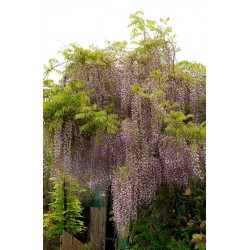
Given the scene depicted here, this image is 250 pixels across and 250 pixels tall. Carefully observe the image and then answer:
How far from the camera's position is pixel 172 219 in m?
5.16

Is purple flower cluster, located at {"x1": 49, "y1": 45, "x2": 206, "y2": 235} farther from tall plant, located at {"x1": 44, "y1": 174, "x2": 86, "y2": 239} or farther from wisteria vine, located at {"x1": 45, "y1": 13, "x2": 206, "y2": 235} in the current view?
tall plant, located at {"x1": 44, "y1": 174, "x2": 86, "y2": 239}

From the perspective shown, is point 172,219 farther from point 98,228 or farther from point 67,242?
point 98,228

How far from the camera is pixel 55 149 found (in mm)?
4703

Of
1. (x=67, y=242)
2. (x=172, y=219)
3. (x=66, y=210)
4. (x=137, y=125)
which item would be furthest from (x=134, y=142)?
(x=66, y=210)

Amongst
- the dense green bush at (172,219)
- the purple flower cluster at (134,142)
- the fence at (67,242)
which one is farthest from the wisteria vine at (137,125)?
the fence at (67,242)

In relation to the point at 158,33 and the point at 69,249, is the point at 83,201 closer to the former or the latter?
the point at 69,249

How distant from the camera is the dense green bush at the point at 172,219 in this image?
4812mm

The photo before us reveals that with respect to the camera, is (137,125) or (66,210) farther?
(66,210)

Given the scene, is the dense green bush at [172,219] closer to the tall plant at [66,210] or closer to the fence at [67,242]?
the fence at [67,242]

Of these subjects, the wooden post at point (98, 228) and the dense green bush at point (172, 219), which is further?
the wooden post at point (98, 228)

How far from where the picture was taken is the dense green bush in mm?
4812

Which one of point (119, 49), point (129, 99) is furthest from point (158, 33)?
point (129, 99)
